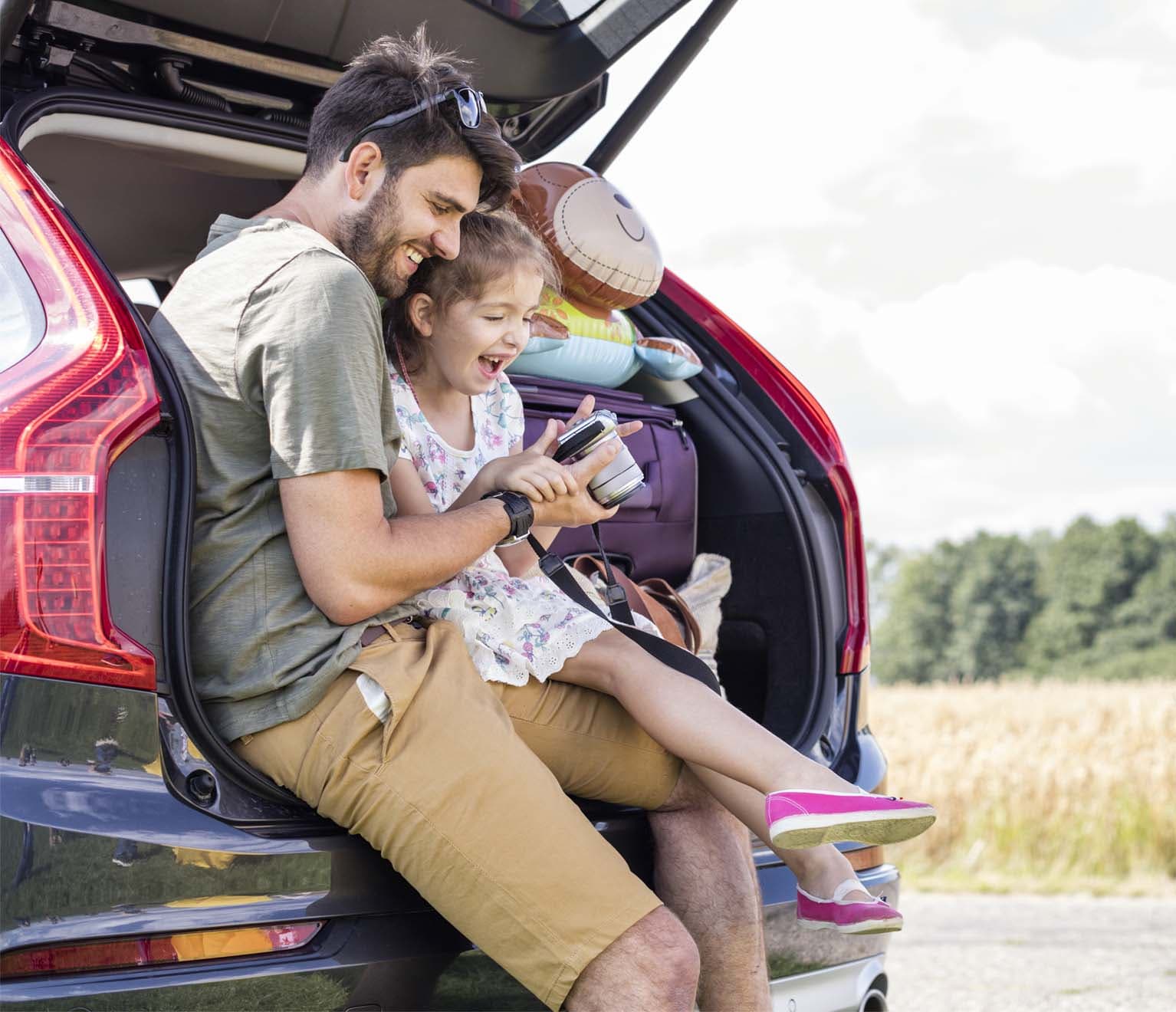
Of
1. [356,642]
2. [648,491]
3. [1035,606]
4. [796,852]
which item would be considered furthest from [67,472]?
[1035,606]

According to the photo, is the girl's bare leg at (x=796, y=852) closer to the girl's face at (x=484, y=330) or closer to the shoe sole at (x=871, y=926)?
the shoe sole at (x=871, y=926)

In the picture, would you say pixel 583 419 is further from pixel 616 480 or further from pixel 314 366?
pixel 314 366

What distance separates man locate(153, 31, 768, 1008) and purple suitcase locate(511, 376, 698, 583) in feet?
2.51

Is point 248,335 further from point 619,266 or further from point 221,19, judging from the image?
point 619,266

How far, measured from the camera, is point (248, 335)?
5.79ft

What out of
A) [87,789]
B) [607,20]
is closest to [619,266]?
[607,20]

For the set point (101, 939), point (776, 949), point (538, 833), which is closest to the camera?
point (101, 939)

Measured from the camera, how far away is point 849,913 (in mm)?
2020

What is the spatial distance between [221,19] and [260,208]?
1.95 ft

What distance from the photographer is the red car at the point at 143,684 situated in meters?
1.50

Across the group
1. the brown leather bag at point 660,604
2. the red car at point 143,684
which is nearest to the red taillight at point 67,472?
the red car at point 143,684

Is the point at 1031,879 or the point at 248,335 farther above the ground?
the point at 248,335

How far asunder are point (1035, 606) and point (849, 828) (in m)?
60.7

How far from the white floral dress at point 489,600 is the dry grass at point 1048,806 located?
19.0 feet
